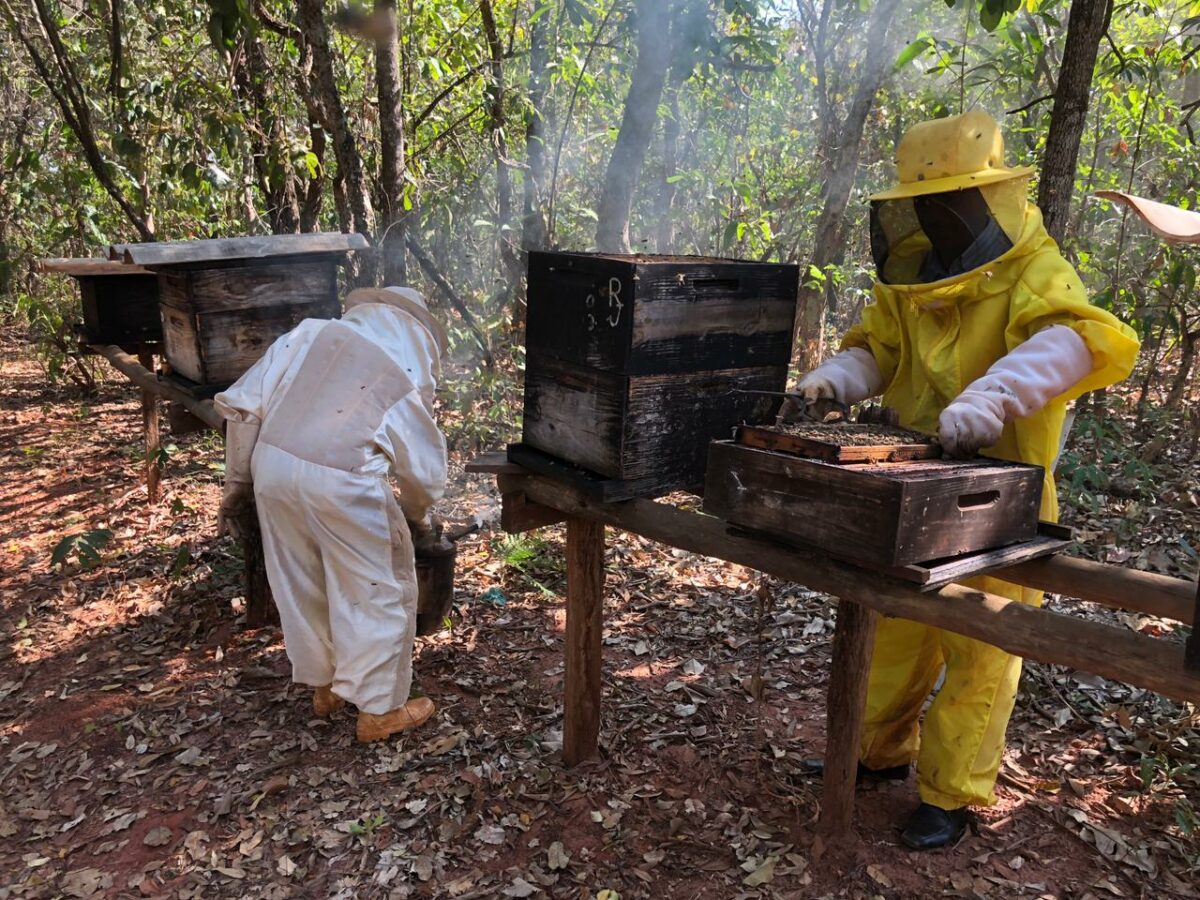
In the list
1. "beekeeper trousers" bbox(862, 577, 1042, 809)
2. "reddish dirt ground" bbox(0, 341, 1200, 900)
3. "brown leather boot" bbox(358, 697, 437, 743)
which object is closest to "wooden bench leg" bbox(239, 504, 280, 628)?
"reddish dirt ground" bbox(0, 341, 1200, 900)

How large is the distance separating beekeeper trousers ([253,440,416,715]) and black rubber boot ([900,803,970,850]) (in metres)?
1.88

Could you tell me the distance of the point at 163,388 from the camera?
4.59 metres

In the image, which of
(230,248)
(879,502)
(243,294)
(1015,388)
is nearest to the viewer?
(879,502)

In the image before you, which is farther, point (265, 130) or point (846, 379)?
point (265, 130)

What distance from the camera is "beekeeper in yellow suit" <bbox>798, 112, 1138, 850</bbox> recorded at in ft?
6.89

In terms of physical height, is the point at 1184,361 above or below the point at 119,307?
below

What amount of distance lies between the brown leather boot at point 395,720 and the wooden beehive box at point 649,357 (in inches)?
57.1

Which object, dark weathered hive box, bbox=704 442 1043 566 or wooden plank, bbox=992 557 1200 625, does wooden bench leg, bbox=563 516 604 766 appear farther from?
wooden plank, bbox=992 557 1200 625

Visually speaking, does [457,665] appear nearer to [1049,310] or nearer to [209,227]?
[1049,310]

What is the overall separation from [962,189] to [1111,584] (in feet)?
3.35

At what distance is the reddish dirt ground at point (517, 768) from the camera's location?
2693 mm

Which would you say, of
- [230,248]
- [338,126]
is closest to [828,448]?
[230,248]

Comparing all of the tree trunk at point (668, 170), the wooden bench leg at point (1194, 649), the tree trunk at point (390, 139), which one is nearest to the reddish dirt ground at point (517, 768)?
the wooden bench leg at point (1194, 649)

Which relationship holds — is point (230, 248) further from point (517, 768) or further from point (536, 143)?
point (536, 143)
